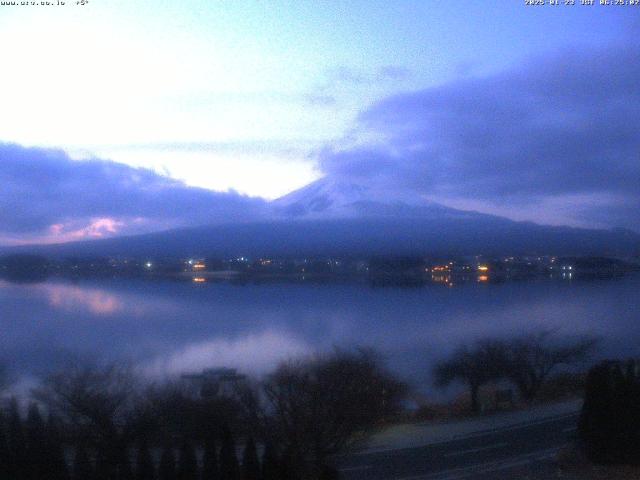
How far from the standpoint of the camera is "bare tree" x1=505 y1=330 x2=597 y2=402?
9469mm

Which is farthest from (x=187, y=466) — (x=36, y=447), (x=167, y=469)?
(x=36, y=447)

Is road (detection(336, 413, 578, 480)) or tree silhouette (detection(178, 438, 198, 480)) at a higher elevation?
tree silhouette (detection(178, 438, 198, 480))

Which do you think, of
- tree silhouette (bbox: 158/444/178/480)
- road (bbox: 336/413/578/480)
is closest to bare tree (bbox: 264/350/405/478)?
road (bbox: 336/413/578/480)

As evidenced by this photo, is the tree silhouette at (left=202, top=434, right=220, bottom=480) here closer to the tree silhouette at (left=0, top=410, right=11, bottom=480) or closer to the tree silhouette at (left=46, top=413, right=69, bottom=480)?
the tree silhouette at (left=46, top=413, right=69, bottom=480)

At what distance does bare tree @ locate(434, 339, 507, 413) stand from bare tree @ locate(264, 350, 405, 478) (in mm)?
1590

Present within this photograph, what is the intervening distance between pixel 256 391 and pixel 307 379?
553 mm

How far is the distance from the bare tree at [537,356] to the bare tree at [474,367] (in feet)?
0.51

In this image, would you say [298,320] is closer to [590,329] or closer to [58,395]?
[58,395]

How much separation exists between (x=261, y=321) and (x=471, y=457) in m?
4.65

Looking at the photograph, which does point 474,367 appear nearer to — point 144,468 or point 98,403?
point 98,403

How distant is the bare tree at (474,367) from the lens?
9.49 meters

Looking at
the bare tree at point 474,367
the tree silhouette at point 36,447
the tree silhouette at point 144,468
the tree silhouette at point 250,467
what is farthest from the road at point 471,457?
the tree silhouette at point 36,447

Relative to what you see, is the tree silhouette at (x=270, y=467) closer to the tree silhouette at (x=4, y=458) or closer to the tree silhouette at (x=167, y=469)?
the tree silhouette at (x=167, y=469)

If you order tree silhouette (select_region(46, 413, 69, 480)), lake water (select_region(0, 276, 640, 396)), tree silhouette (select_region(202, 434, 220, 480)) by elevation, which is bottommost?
tree silhouette (select_region(202, 434, 220, 480))
